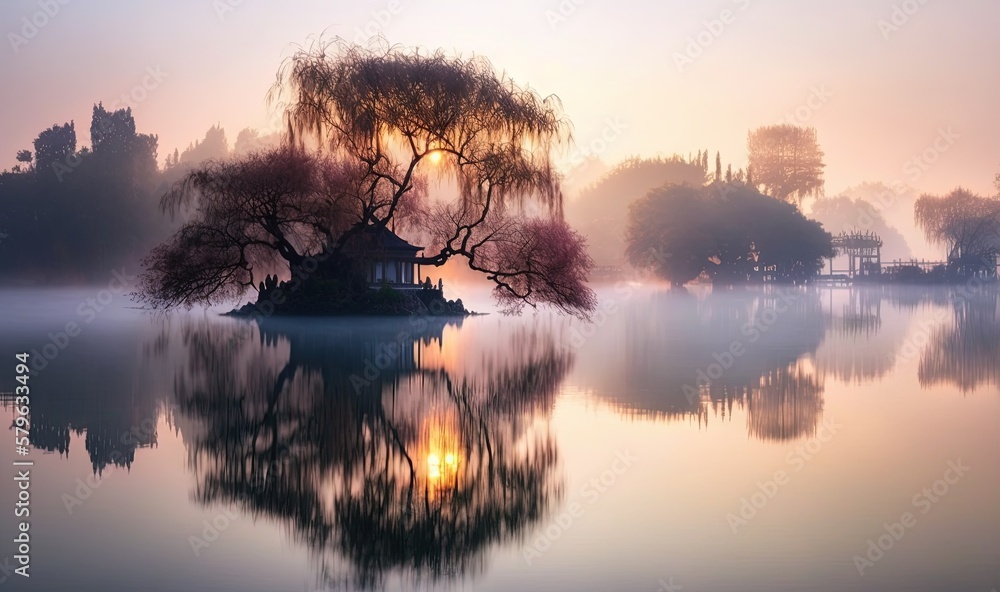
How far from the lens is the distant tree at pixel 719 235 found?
287 ft

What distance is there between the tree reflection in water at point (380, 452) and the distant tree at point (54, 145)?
257ft

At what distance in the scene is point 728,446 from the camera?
1278 centimetres

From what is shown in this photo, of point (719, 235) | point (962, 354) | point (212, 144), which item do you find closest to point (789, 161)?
point (719, 235)

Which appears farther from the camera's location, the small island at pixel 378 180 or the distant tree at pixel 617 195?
the distant tree at pixel 617 195

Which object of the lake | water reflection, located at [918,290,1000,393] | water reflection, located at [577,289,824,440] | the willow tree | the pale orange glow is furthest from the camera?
the willow tree

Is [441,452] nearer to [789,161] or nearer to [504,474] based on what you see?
[504,474]

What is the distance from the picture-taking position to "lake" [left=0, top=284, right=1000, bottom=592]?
7.88m

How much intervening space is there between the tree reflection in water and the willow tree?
51.5 ft

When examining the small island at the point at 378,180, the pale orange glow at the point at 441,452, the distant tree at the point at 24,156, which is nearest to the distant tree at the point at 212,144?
the distant tree at the point at 24,156

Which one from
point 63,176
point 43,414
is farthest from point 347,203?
point 63,176

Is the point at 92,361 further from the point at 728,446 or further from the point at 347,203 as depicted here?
the point at 347,203

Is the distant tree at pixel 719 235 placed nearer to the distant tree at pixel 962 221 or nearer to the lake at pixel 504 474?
the distant tree at pixel 962 221

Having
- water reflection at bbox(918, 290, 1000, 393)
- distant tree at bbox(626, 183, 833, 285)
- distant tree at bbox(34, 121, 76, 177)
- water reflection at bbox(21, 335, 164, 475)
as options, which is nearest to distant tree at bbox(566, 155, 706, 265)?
distant tree at bbox(626, 183, 833, 285)

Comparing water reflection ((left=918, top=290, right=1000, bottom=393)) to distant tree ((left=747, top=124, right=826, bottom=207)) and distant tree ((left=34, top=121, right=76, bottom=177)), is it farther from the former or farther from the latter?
distant tree ((left=747, top=124, right=826, bottom=207))
